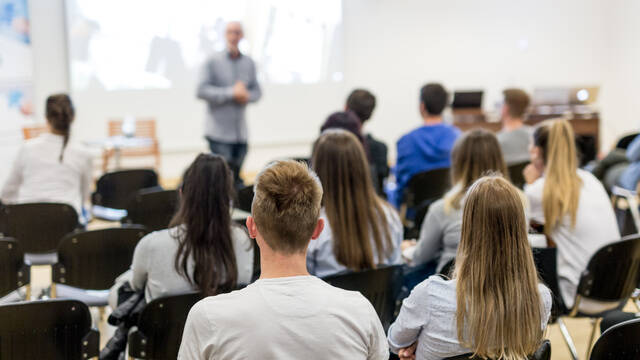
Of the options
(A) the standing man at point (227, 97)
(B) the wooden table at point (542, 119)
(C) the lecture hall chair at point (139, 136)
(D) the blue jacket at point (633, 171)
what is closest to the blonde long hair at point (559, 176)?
(D) the blue jacket at point (633, 171)

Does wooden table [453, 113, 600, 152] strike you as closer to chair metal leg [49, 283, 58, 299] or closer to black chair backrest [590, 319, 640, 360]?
chair metal leg [49, 283, 58, 299]

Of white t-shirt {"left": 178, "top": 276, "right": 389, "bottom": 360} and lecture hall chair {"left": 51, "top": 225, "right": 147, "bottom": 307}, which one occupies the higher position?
white t-shirt {"left": 178, "top": 276, "right": 389, "bottom": 360}

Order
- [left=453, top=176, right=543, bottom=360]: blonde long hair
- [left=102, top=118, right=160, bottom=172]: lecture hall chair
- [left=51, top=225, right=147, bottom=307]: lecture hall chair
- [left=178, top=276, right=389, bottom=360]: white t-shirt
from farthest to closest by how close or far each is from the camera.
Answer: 1. [left=102, top=118, right=160, bottom=172]: lecture hall chair
2. [left=51, top=225, right=147, bottom=307]: lecture hall chair
3. [left=453, top=176, right=543, bottom=360]: blonde long hair
4. [left=178, top=276, right=389, bottom=360]: white t-shirt

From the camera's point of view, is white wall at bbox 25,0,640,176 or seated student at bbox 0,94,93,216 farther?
white wall at bbox 25,0,640,176

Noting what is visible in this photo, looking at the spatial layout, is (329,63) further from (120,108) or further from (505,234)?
(505,234)

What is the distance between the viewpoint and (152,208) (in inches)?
162

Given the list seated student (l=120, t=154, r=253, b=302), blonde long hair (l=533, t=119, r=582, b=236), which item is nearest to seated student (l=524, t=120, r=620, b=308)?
blonde long hair (l=533, t=119, r=582, b=236)

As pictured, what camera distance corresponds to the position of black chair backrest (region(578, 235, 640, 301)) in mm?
3008

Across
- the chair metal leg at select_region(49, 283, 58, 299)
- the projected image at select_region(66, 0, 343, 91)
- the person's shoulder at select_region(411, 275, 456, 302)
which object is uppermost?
the projected image at select_region(66, 0, 343, 91)

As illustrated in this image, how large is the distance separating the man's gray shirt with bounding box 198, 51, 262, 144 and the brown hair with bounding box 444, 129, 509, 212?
3302mm

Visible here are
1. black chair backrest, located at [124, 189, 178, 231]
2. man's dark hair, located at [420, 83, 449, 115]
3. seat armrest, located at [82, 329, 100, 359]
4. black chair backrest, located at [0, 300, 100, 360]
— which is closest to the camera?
black chair backrest, located at [0, 300, 100, 360]

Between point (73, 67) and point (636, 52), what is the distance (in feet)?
25.9

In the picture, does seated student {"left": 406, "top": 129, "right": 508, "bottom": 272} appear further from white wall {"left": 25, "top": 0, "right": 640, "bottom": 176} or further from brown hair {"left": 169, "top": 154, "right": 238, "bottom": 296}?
white wall {"left": 25, "top": 0, "right": 640, "bottom": 176}

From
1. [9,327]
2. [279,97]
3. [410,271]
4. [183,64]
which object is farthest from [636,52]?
[9,327]
